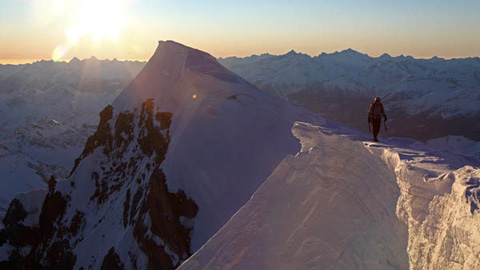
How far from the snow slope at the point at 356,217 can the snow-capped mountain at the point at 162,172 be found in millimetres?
17782

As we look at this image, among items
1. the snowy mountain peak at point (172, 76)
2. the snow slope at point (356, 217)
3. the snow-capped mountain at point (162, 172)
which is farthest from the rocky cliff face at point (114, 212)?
the snow slope at point (356, 217)

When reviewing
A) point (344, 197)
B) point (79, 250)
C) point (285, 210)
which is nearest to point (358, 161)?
point (344, 197)

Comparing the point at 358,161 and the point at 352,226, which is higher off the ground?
the point at 358,161

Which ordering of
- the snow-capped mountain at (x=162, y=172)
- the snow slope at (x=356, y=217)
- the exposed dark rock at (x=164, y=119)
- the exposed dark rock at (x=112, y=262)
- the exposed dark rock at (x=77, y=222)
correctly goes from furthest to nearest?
the exposed dark rock at (x=77, y=222), the exposed dark rock at (x=164, y=119), the exposed dark rock at (x=112, y=262), the snow-capped mountain at (x=162, y=172), the snow slope at (x=356, y=217)

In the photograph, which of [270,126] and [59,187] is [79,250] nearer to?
[59,187]

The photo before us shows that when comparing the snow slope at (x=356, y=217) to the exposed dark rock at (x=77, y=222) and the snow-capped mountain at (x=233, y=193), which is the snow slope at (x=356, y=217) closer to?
the snow-capped mountain at (x=233, y=193)

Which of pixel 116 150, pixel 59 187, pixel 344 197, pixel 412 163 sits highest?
pixel 412 163

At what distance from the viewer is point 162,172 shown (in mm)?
34531

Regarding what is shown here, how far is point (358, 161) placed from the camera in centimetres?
1173

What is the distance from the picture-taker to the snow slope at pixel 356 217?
23.5 feet

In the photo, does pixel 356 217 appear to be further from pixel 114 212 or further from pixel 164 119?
pixel 114 212

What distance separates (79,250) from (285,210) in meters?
39.5

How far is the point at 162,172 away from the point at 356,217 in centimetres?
2686

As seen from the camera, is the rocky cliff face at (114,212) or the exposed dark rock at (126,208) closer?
the rocky cliff face at (114,212)
